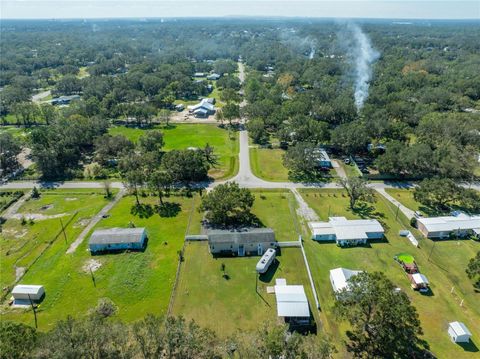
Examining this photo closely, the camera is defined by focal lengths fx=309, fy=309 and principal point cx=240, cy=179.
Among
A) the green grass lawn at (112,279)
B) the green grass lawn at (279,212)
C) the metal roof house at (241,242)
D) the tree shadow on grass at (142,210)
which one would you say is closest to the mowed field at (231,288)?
the green grass lawn at (279,212)

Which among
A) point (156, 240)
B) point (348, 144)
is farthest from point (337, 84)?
point (156, 240)

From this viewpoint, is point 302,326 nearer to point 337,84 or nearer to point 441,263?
point 441,263

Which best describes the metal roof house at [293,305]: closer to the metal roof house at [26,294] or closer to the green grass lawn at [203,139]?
the metal roof house at [26,294]

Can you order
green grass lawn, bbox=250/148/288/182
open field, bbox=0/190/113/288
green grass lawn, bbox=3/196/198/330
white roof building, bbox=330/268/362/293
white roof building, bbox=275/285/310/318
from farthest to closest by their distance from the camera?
green grass lawn, bbox=250/148/288/182 < open field, bbox=0/190/113/288 < white roof building, bbox=330/268/362/293 < green grass lawn, bbox=3/196/198/330 < white roof building, bbox=275/285/310/318

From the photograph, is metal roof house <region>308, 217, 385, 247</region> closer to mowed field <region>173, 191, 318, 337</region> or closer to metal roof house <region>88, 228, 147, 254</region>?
mowed field <region>173, 191, 318, 337</region>

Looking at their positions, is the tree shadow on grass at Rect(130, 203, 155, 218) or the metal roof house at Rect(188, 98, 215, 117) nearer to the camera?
the tree shadow on grass at Rect(130, 203, 155, 218)

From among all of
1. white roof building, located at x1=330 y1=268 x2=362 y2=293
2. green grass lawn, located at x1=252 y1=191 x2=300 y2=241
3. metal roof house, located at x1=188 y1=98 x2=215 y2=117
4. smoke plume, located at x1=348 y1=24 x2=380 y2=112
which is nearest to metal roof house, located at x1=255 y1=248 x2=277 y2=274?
green grass lawn, located at x1=252 y1=191 x2=300 y2=241
